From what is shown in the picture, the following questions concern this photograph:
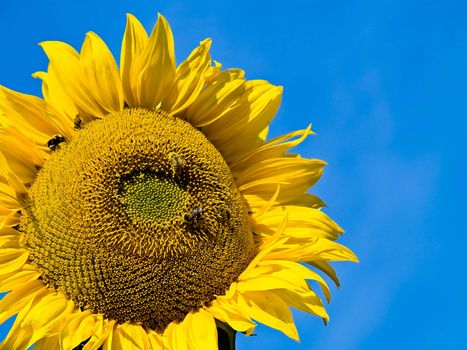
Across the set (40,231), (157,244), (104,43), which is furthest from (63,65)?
(157,244)

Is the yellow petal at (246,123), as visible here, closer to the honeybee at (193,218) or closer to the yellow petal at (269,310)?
the honeybee at (193,218)

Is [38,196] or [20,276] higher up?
[38,196]

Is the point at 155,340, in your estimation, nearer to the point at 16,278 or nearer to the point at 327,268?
the point at 16,278

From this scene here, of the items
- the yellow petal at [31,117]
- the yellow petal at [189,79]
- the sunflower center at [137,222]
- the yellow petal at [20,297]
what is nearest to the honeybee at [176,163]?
the sunflower center at [137,222]

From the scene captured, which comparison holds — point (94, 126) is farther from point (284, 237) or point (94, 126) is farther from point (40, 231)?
point (284, 237)

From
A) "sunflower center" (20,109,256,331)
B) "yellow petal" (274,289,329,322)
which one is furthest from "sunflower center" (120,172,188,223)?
"yellow petal" (274,289,329,322)

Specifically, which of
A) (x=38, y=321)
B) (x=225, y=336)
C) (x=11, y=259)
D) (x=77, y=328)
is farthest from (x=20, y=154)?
(x=225, y=336)
